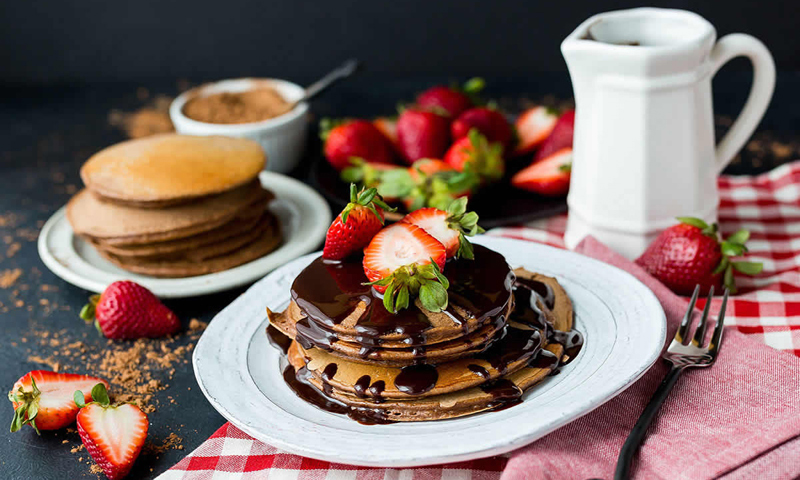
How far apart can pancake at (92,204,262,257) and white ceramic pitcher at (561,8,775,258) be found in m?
0.71

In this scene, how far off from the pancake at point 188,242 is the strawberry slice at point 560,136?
29.4 inches

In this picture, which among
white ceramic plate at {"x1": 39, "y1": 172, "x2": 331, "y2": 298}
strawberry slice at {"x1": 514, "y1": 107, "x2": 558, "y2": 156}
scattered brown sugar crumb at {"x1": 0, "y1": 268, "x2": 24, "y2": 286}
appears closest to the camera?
white ceramic plate at {"x1": 39, "y1": 172, "x2": 331, "y2": 298}

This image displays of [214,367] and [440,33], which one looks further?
[440,33]

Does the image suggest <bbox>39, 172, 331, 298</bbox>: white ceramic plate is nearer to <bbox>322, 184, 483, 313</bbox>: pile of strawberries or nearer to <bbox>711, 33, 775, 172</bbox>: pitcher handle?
<bbox>322, 184, 483, 313</bbox>: pile of strawberries

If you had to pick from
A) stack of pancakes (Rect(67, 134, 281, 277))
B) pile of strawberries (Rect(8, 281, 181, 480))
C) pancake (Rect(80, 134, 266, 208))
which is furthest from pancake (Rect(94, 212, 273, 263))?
pile of strawberries (Rect(8, 281, 181, 480))

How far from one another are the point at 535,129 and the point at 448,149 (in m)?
0.26

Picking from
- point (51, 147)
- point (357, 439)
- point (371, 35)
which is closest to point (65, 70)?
point (51, 147)

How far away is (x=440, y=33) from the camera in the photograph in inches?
116

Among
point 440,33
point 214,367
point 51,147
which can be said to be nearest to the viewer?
point 214,367

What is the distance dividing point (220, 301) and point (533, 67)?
1.88m

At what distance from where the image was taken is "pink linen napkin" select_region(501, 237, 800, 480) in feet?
3.11

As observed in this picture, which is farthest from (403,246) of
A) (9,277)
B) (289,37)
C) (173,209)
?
(289,37)

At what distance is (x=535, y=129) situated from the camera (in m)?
2.09

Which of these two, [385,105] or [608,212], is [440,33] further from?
[608,212]
